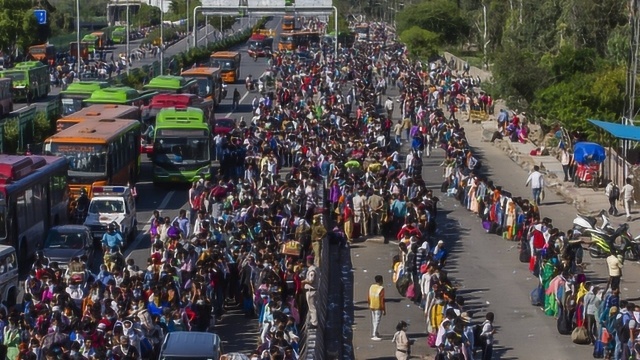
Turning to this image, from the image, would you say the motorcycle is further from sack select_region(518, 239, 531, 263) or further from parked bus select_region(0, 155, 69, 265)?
parked bus select_region(0, 155, 69, 265)

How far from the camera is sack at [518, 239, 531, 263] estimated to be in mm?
28422

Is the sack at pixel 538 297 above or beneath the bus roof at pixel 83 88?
beneath

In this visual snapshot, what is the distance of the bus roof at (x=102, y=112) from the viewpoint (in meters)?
38.3

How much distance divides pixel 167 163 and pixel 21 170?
981 centimetres

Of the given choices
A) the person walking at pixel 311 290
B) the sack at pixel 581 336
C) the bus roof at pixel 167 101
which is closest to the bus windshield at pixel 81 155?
the bus roof at pixel 167 101

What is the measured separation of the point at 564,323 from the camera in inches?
887

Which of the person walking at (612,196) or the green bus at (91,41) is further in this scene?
the green bus at (91,41)

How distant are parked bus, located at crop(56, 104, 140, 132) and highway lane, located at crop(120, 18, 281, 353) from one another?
6.05 ft

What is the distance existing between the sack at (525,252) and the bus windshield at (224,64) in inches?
1825

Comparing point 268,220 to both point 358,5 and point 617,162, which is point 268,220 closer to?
point 617,162

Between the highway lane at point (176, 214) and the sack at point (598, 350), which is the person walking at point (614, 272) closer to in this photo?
the sack at point (598, 350)

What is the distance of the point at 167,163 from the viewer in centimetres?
3725

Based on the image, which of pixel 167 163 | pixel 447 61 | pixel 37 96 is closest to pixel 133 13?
pixel 447 61

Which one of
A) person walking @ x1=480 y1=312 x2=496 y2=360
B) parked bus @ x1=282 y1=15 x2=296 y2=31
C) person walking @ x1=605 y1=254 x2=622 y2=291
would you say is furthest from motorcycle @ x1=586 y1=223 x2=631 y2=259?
parked bus @ x1=282 y1=15 x2=296 y2=31
